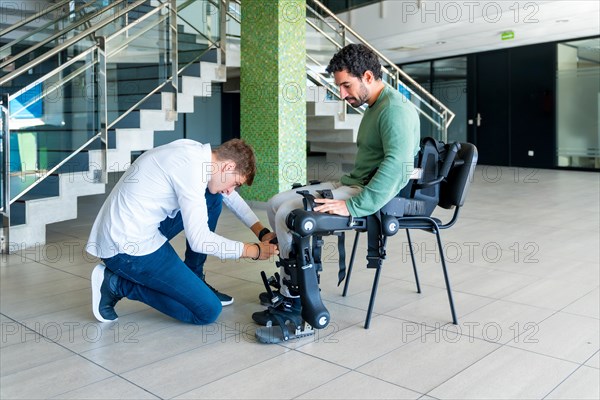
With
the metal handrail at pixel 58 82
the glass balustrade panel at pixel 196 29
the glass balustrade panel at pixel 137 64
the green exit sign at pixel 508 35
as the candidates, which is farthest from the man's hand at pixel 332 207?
the green exit sign at pixel 508 35

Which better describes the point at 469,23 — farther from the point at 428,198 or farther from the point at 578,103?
the point at 428,198

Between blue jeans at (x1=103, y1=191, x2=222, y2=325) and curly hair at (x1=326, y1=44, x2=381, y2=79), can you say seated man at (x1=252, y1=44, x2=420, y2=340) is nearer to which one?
curly hair at (x1=326, y1=44, x2=381, y2=79)

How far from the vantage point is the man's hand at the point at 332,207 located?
2537 millimetres

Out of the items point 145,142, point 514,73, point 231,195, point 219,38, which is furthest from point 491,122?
point 231,195

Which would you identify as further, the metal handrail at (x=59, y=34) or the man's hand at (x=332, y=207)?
the metal handrail at (x=59, y=34)

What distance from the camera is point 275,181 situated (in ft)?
22.2

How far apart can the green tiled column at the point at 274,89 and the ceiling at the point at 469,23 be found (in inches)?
173

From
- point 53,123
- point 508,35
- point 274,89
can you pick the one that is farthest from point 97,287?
point 508,35

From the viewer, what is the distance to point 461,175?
2902mm

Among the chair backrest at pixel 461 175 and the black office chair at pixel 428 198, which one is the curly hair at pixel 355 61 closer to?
the black office chair at pixel 428 198

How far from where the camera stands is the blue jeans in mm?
2775

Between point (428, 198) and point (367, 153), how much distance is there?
14.0 inches

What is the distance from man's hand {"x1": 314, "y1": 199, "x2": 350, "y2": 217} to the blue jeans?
73 cm

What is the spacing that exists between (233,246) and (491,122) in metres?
12.6
